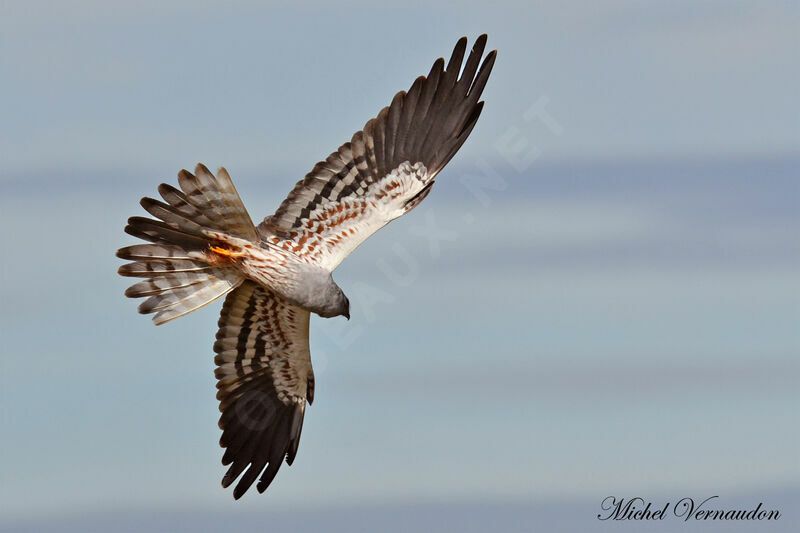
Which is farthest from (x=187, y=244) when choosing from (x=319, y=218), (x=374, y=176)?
(x=374, y=176)

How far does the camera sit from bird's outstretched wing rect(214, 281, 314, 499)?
13852mm

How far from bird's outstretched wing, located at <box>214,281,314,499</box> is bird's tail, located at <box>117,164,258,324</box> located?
102 centimetres

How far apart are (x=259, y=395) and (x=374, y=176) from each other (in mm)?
2896

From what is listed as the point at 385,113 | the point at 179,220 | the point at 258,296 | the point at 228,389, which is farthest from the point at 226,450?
the point at 385,113

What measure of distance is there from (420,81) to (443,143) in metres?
0.65

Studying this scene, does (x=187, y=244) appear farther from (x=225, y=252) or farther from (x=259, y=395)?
(x=259, y=395)

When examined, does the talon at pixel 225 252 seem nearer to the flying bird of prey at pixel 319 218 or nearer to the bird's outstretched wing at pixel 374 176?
the flying bird of prey at pixel 319 218

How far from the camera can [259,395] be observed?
14086 mm

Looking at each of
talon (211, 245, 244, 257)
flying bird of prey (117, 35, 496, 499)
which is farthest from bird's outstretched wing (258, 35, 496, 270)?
talon (211, 245, 244, 257)

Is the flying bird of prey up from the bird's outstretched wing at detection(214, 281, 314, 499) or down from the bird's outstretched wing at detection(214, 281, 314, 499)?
up

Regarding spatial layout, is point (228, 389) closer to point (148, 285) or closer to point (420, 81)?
A: point (148, 285)

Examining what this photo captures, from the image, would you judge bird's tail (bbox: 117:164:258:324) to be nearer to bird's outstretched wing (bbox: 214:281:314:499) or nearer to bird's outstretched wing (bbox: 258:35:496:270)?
bird's outstretched wing (bbox: 258:35:496:270)

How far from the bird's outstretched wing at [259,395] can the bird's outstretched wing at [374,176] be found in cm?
143

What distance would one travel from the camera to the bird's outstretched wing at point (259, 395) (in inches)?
545
